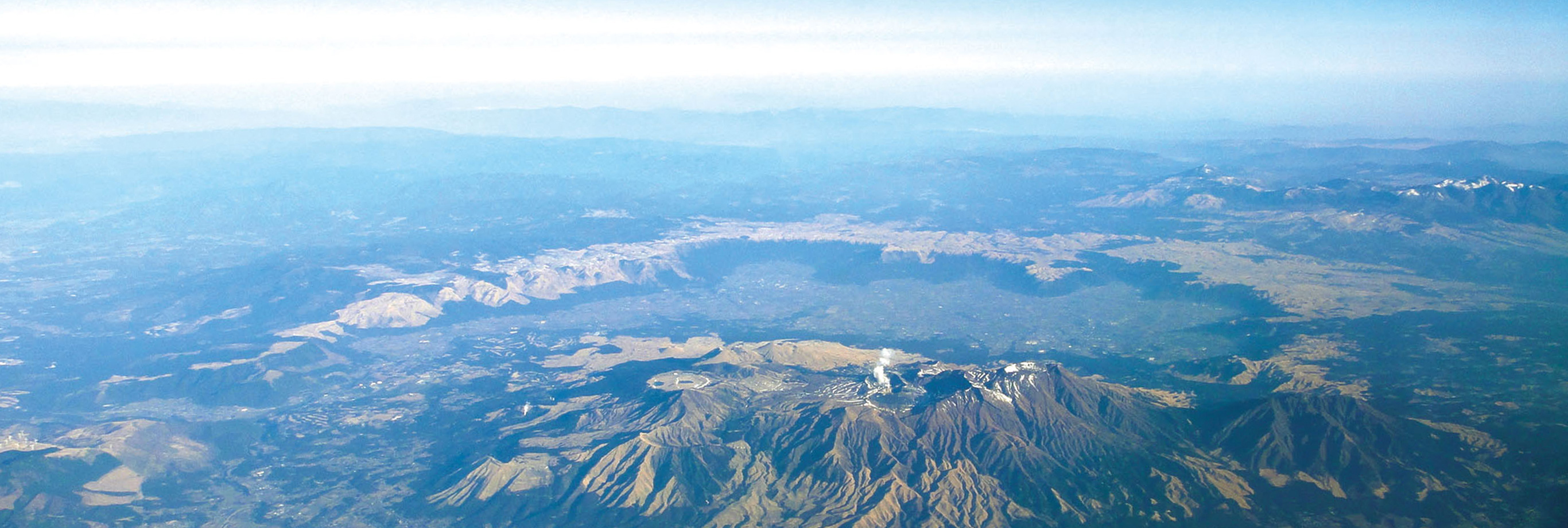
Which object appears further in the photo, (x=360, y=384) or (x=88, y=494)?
(x=360, y=384)

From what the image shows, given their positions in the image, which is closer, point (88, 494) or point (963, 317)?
point (88, 494)

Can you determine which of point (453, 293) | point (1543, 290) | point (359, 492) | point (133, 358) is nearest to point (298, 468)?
point (359, 492)

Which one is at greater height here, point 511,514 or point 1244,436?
point 1244,436

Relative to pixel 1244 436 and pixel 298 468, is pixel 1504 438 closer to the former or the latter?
pixel 1244 436

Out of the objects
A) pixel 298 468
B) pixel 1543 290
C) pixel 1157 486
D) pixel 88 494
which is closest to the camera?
pixel 1157 486

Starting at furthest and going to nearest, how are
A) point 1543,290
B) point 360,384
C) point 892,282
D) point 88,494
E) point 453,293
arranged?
point 892,282
point 453,293
point 1543,290
point 360,384
point 88,494

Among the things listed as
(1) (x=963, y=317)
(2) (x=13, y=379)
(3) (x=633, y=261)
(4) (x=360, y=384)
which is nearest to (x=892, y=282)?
(1) (x=963, y=317)

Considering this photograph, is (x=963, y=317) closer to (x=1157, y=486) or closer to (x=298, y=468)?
(x=1157, y=486)

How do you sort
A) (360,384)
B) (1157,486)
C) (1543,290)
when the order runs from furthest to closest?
(1543,290) → (360,384) → (1157,486)

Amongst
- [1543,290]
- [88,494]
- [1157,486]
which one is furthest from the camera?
[1543,290]
